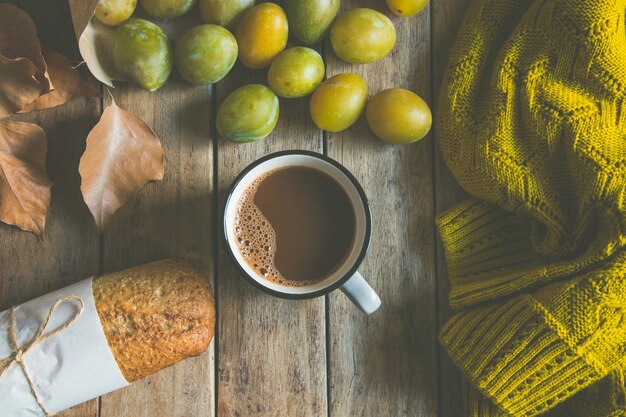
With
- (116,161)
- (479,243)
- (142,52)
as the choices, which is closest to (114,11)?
(142,52)

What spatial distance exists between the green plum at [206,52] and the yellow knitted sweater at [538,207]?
0.29 metres

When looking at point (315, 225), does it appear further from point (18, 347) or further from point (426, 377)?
point (18, 347)

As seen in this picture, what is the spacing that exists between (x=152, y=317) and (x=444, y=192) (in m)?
0.42

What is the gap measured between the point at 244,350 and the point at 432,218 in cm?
31

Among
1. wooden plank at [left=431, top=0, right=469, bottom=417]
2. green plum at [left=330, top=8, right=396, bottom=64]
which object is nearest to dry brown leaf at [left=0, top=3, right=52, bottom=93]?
green plum at [left=330, top=8, right=396, bottom=64]

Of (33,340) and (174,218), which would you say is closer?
(33,340)

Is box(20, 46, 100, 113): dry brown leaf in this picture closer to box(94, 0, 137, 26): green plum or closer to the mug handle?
box(94, 0, 137, 26): green plum

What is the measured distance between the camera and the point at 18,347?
0.75 meters

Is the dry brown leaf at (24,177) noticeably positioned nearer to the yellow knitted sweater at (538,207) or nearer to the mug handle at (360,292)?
the mug handle at (360,292)

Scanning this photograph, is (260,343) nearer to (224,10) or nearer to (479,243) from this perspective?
(479,243)

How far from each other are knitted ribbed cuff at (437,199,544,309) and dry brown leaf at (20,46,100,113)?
0.51 meters

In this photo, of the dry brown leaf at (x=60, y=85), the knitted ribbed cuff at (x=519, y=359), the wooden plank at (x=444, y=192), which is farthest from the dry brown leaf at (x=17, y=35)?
the knitted ribbed cuff at (x=519, y=359)

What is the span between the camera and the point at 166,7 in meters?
0.80

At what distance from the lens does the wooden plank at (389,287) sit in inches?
33.8
